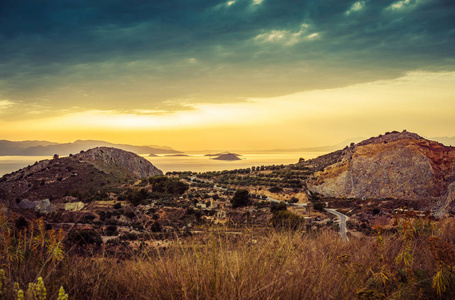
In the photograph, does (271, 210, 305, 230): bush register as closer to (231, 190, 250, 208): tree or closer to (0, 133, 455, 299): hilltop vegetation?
(0, 133, 455, 299): hilltop vegetation

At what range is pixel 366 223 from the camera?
2752 centimetres

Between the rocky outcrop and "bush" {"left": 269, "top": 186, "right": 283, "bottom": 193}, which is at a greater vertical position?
the rocky outcrop

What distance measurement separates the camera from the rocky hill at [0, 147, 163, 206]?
5719 cm

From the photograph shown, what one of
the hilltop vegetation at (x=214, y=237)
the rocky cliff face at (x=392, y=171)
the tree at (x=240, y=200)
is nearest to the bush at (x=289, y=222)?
the hilltop vegetation at (x=214, y=237)

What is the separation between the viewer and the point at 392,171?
48.1 metres

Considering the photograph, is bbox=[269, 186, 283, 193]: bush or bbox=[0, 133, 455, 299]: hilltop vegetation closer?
bbox=[0, 133, 455, 299]: hilltop vegetation

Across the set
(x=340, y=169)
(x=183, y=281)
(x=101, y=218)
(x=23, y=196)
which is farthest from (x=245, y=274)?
(x=23, y=196)

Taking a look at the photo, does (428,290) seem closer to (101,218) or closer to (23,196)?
(101,218)

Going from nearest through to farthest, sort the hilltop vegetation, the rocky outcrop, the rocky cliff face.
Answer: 1. the hilltop vegetation
2. the rocky cliff face
3. the rocky outcrop

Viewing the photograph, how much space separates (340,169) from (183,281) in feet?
173

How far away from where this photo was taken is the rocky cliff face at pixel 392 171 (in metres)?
45.3

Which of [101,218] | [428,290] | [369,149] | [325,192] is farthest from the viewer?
[369,149]

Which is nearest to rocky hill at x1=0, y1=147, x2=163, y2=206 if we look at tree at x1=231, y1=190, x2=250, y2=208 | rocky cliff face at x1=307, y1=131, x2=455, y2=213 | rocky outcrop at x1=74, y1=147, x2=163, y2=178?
rocky outcrop at x1=74, y1=147, x2=163, y2=178

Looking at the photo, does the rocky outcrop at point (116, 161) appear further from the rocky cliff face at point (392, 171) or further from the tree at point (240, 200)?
the rocky cliff face at point (392, 171)
